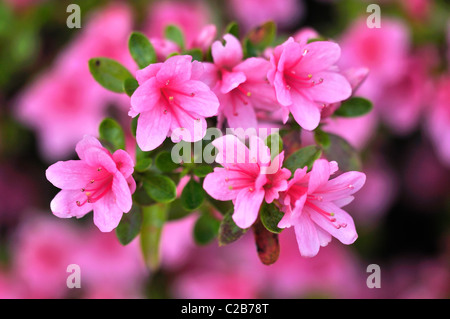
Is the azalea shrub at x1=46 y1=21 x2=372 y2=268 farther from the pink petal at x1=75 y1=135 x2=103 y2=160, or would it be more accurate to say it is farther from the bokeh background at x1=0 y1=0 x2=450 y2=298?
the bokeh background at x1=0 y1=0 x2=450 y2=298

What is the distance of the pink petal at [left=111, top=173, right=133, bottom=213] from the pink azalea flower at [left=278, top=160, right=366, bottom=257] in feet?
0.75

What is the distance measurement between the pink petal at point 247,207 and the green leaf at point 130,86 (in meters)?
0.26

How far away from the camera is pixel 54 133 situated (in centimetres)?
173

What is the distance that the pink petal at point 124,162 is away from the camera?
898 millimetres

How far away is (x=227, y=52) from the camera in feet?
3.22

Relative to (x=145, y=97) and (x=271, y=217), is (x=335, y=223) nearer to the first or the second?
(x=271, y=217)

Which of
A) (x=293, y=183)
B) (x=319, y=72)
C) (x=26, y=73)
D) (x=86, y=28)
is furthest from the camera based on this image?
(x=26, y=73)

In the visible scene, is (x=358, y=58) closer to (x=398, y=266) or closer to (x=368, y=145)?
(x=368, y=145)

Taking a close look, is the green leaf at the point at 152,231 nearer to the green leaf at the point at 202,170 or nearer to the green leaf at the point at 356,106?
the green leaf at the point at 202,170

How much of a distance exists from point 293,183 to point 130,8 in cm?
111

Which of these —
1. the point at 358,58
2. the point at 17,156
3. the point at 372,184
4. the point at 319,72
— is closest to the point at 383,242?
the point at 372,184

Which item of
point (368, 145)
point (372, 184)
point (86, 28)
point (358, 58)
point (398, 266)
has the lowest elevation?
point (398, 266)

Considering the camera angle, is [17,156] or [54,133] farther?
[17,156]

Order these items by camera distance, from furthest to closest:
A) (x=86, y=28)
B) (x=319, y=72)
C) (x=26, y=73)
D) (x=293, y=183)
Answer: (x=26, y=73), (x=86, y=28), (x=319, y=72), (x=293, y=183)
